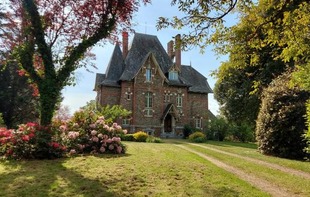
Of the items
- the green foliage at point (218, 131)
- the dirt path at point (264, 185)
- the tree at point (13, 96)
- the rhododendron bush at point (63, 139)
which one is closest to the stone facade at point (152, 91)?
the green foliage at point (218, 131)

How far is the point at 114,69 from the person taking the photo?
3531 cm

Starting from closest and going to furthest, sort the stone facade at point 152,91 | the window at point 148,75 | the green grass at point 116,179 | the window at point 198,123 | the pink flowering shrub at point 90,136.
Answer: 1. the green grass at point 116,179
2. the pink flowering shrub at point 90,136
3. the stone facade at point 152,91
4. the window at point 148,75
5. the window at point 198,123

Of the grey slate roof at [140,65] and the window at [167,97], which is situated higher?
the grey slate roof at [140,65]

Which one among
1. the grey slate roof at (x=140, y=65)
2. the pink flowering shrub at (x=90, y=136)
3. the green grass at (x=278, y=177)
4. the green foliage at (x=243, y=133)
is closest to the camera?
the green grass at (x=278, y=177)

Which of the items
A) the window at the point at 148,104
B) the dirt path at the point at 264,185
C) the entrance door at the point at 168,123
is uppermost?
the window at the point at 148,104

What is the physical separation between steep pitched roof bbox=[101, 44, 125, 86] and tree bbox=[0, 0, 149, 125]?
20.2 m

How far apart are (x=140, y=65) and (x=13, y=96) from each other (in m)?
14.4

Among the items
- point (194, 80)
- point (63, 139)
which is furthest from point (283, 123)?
point (194, 80)

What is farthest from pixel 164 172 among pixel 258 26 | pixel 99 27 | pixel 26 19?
pixel 26 19

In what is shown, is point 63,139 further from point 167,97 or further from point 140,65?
point 167,97

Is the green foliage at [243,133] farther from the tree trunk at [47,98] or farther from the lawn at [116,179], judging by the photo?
the tree trunk at [47,98]

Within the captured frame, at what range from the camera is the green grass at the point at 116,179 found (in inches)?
277

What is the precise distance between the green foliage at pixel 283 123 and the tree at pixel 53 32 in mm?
8699

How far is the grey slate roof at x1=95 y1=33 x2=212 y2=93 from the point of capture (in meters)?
34.8
